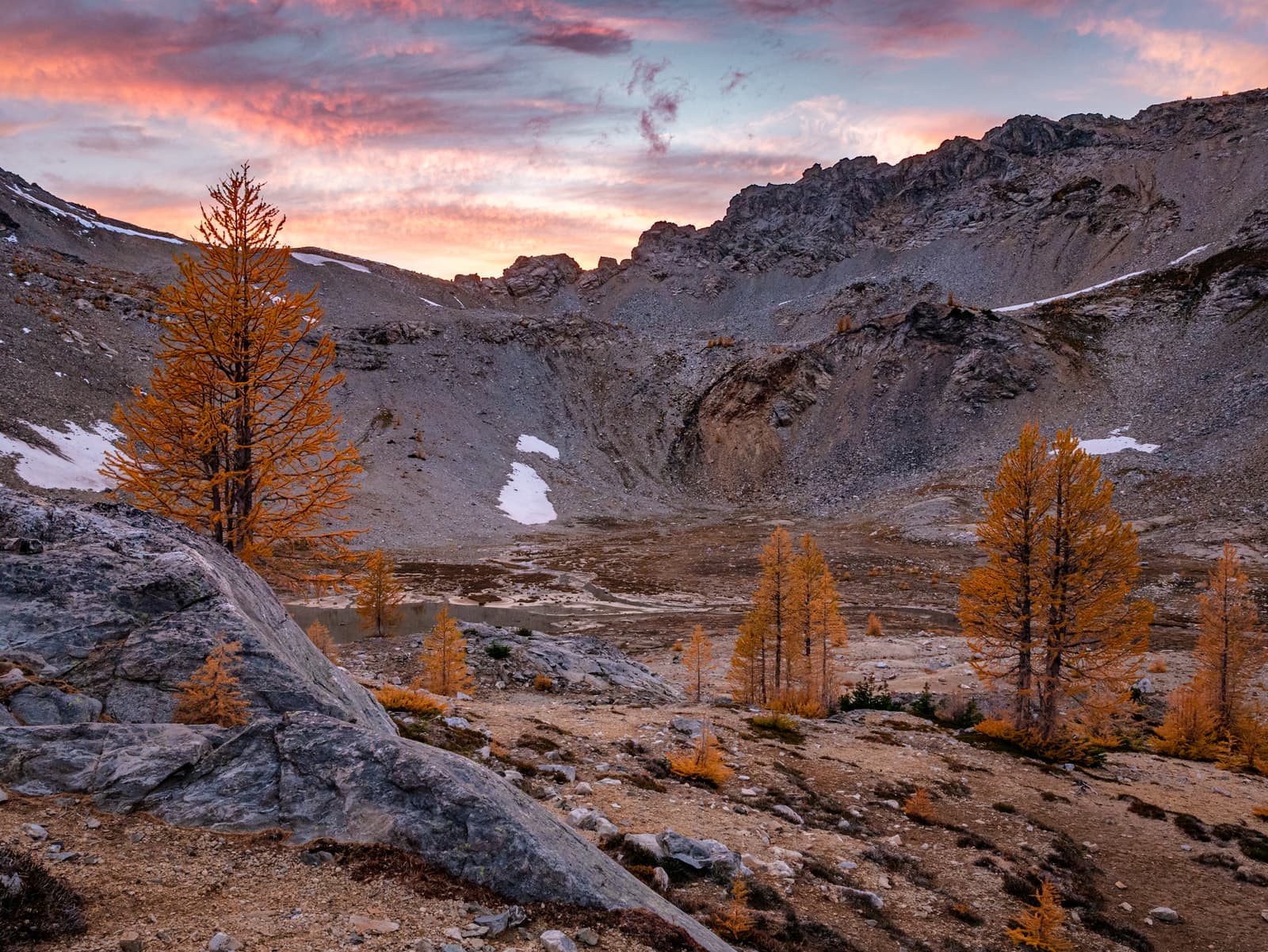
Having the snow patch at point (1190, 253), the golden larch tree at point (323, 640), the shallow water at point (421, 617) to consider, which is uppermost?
the snow patch at point (1190, 253)

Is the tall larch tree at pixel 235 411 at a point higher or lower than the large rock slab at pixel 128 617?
higher

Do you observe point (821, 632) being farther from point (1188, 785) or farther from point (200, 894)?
point (200, 894)

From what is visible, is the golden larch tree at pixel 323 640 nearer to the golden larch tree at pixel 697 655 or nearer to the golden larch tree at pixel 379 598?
the golden larch tree at pixel 379 598

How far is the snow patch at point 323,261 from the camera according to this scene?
160887mm

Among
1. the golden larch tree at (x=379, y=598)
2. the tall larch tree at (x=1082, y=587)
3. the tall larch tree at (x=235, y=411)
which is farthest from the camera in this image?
the golden larch tree at (x=379, y=598)

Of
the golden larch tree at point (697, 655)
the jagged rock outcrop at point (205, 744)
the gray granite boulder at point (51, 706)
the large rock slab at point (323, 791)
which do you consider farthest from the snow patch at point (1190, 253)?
the gray granite boulder at point (51, 706)

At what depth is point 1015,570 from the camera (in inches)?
869

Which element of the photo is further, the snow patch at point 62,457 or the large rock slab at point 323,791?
the snow patch at point 62,457

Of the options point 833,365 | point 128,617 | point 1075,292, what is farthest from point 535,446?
point 128,617

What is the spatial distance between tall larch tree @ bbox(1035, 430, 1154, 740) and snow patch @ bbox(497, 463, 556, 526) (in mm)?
77538

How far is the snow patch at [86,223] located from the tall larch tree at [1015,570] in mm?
189216

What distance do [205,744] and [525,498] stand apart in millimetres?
95384

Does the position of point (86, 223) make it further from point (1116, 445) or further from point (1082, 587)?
point (1116, 445)

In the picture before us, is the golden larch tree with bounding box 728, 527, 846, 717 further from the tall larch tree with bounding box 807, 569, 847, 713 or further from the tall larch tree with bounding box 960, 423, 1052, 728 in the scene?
the tall larch tree with bounding box 960, 423, 1052, 728
